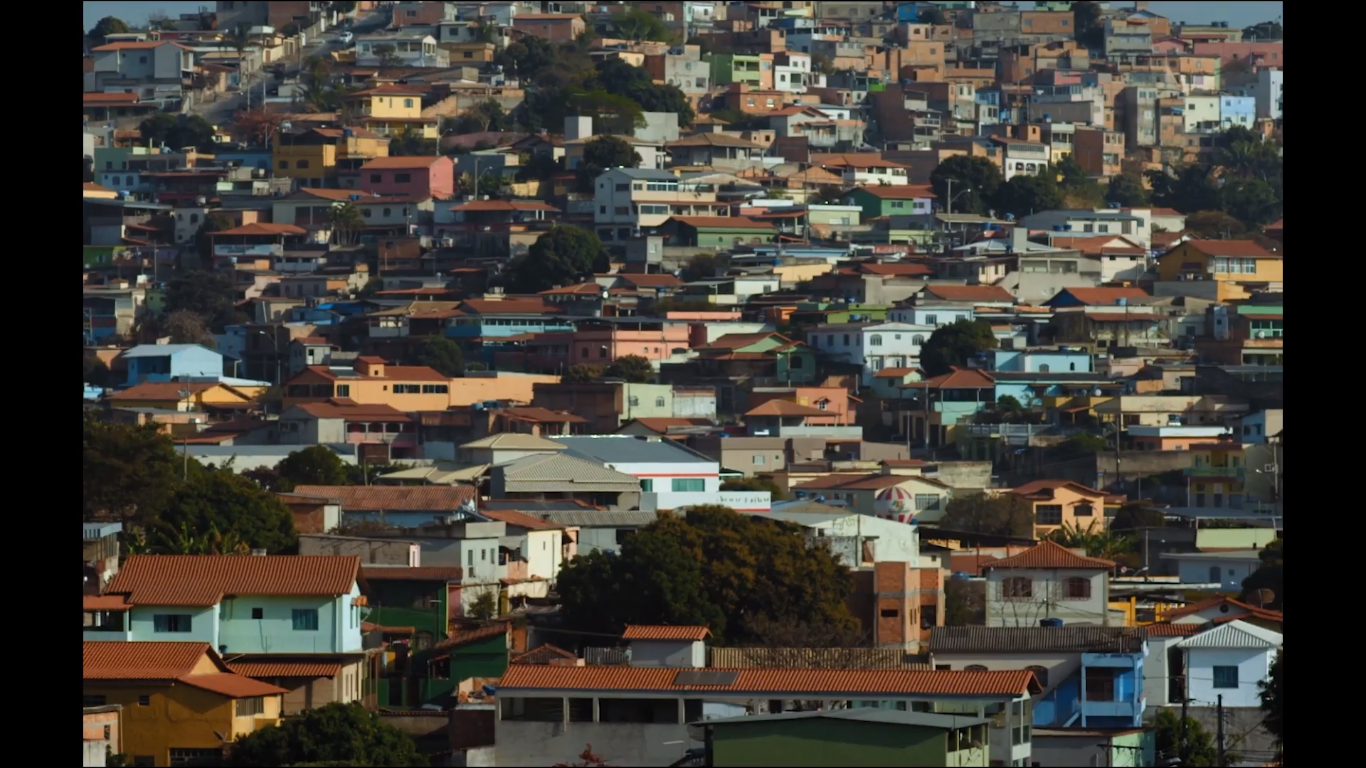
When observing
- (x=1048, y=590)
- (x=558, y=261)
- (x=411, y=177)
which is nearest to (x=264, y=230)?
(x=411, y=177)

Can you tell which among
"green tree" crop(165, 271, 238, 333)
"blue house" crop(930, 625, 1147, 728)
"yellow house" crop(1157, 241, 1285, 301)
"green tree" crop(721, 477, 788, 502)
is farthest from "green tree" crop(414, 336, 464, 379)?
"blue house" crop(930, 625, 1147, 728)

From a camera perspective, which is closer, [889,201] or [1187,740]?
[1187,740]

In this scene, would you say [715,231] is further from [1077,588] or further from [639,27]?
[1077,588]

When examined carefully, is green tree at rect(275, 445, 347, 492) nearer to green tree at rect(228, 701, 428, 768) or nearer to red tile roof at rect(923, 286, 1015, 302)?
green tree at rect(228, 701, 428, 768)

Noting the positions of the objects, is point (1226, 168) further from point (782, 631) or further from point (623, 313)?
point (782, 631)
